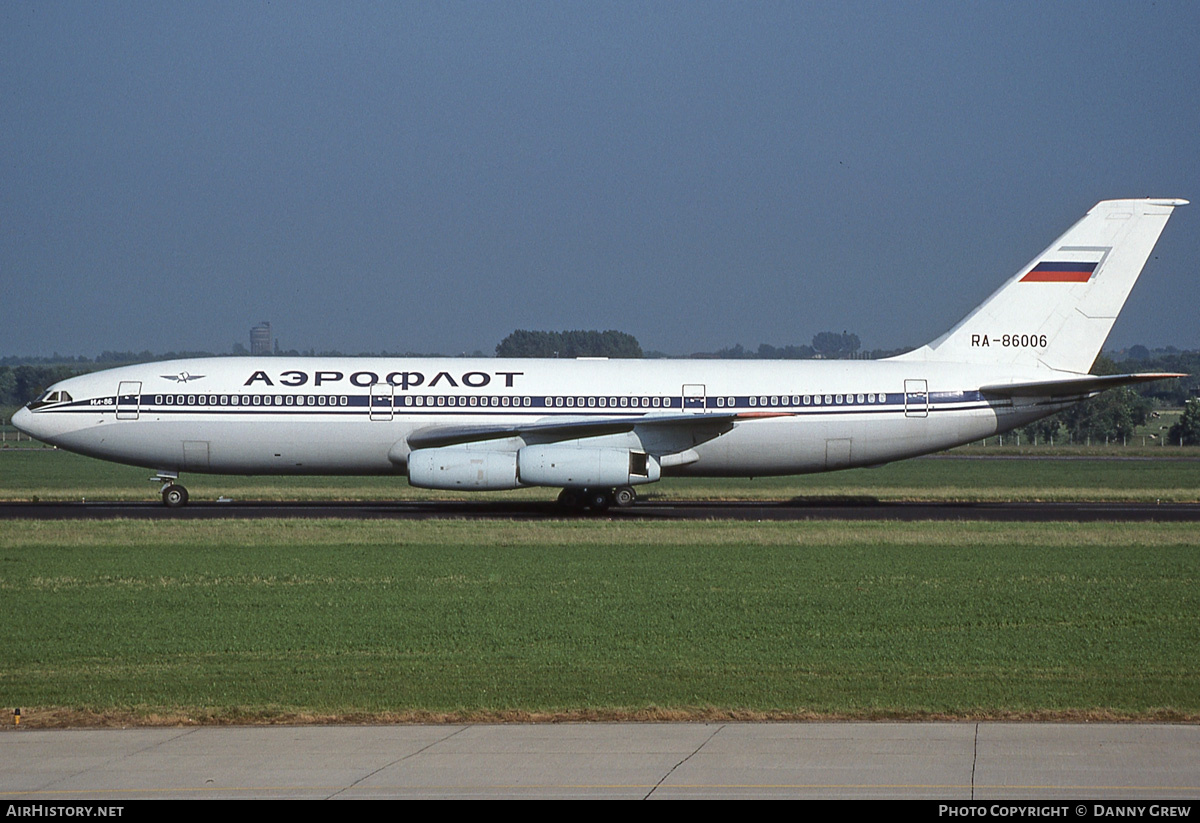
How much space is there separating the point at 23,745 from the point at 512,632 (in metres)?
7.14

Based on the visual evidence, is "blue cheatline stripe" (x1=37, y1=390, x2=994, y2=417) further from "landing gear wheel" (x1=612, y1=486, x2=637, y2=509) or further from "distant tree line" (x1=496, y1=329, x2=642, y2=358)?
"distant tree line" (x1=496, y1=329, x2=642, y2=358)

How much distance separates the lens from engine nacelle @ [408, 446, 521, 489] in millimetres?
33125

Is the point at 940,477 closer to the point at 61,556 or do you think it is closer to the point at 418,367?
the point at 418,367

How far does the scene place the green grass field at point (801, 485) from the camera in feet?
140

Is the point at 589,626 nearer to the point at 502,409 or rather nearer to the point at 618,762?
the point at 618,762

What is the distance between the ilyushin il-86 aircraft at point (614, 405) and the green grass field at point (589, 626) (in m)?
6.62

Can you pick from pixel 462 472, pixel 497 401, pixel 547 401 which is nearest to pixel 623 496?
pixel 547 401

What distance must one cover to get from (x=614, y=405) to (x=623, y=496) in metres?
2.44

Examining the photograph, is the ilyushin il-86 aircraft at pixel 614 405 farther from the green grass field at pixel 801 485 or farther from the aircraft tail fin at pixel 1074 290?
the green grass field at pixel 801 485

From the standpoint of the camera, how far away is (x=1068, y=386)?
35.5 meters

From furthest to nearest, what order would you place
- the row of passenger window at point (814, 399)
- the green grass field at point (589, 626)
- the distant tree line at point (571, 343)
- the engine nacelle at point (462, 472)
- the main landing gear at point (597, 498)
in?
1. the distant tree line at point (571, 343)
2. the row of passenger window at point (814, 399)
3. the main landing gear at point (597, 498)
4. the engine nacelle at point (462, 472)
5. the green grass field at point (589, 626)

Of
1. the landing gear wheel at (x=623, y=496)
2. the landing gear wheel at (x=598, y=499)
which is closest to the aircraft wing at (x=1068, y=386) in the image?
the landing gear wheel at (x=623, y=496)

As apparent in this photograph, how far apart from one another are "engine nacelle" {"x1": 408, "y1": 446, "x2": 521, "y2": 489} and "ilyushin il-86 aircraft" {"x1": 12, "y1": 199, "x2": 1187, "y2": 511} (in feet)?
0.16

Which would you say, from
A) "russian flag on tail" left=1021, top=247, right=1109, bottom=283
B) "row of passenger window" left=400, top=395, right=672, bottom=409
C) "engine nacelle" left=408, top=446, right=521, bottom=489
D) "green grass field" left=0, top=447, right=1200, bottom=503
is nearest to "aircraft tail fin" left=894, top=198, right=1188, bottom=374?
"russian flag on tail" left=1021, top=247, right=1109, bottom=283
